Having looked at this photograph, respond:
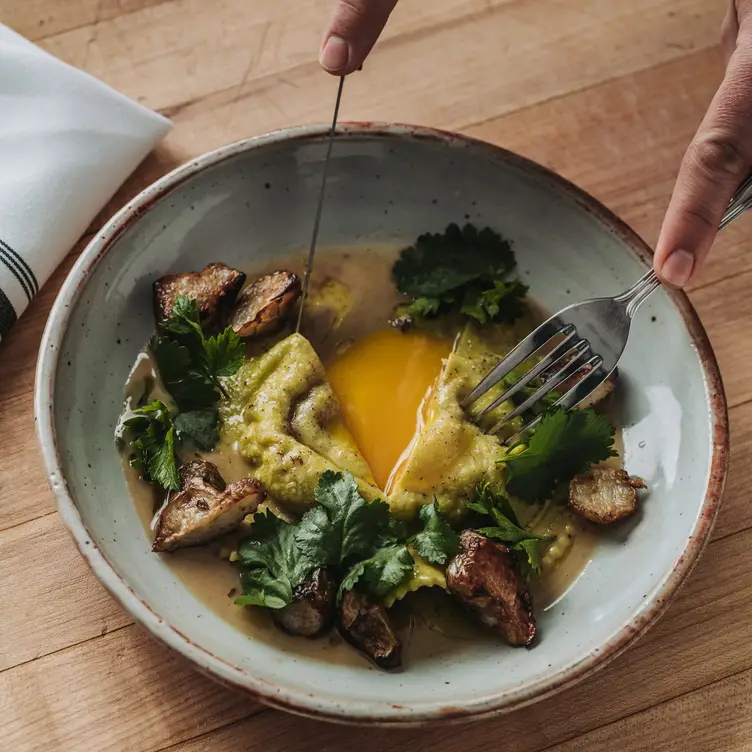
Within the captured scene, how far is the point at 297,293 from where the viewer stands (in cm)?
335

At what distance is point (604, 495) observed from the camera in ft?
10.2

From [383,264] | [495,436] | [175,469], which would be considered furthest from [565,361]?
[175,469]

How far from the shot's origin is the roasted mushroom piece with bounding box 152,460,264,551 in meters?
2.81

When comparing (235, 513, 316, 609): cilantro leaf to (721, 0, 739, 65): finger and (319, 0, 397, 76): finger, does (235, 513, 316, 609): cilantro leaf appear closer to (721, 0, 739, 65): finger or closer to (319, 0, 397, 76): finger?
(319, 0, 397, 76): finger

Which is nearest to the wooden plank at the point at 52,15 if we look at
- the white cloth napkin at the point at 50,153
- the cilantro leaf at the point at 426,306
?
the white cloth napkin at the point at 50,153

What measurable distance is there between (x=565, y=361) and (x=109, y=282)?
161cm

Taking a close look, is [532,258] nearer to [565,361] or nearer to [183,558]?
[565,361]

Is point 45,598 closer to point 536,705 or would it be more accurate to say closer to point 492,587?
point 492,587

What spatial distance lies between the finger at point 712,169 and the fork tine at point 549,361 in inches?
18.6

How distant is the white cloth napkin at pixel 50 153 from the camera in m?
3.35

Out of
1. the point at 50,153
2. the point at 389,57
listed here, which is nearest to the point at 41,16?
the point at 50,153

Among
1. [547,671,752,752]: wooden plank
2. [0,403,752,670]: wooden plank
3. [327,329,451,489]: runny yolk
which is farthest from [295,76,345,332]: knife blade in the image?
[547,671,752,752]: wooden plank

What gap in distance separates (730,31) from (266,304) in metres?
2.22

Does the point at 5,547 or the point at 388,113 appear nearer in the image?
the point at 5,547
